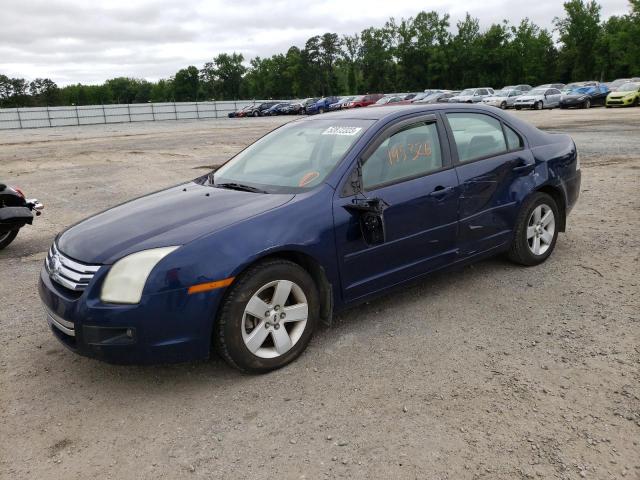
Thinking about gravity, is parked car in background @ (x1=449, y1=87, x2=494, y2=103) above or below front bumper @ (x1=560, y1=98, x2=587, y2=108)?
above

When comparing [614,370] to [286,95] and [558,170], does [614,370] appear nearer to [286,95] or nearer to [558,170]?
[558,170]

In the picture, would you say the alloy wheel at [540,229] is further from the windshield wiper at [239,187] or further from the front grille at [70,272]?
the front grille at [70,272]

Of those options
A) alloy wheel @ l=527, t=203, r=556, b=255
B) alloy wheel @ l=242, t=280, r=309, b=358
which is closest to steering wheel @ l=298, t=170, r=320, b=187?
alloy wheel @ l=242, t=280, r=309, b=358

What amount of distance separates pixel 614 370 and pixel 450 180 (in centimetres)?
173

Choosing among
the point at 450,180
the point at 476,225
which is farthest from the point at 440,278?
the point at 450,180

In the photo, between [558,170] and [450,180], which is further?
[558,170]

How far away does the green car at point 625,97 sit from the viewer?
1235 inches

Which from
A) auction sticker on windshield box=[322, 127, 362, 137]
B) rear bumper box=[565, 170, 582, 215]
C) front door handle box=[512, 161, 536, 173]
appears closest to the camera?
auction sticker on windshield box=[322, 127, 362, 137]

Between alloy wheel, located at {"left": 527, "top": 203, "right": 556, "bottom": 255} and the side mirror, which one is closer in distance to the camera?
the side mirror

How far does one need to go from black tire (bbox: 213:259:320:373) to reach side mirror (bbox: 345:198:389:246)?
0.52 m

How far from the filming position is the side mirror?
11.9 feet

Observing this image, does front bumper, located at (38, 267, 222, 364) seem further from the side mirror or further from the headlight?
the side mirror

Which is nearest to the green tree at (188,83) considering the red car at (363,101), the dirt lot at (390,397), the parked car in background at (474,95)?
the red car at (363,101)

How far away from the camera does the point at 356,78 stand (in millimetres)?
98812
